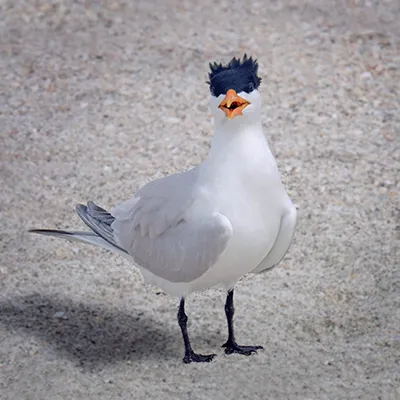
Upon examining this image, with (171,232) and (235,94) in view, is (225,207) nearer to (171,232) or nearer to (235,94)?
(171,232)

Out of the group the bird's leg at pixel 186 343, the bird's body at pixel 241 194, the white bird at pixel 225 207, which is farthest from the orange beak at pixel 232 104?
the bird's leg at pixel 186 343

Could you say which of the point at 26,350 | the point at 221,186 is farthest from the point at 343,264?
the point at 26,350

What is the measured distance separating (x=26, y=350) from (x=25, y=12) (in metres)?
4.02

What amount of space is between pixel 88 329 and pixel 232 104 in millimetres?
1325

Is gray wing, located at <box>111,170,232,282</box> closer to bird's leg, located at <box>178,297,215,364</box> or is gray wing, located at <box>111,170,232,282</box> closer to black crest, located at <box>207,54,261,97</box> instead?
bird's leg, located at <box>178,297,215,364</box>

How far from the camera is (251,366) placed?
3842 mm

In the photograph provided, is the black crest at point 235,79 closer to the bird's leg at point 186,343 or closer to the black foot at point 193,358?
the bird's leg at point 186,343

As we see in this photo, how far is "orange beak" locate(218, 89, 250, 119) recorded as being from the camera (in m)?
3.43

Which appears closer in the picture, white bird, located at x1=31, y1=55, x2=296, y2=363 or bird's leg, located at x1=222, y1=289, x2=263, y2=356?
white bird, located at x1=31, y1=55, x2=296, y2=363

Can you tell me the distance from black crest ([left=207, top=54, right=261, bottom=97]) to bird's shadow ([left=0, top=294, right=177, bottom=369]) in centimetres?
119

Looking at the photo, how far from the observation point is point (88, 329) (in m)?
4.16

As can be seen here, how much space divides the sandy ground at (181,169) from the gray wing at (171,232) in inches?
17.7

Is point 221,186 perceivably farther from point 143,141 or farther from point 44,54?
point 44,54

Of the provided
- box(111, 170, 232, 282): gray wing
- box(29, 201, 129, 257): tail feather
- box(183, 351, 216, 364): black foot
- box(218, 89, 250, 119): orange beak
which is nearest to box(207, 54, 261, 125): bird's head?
box(218, 89, 250, 119): orange beak
